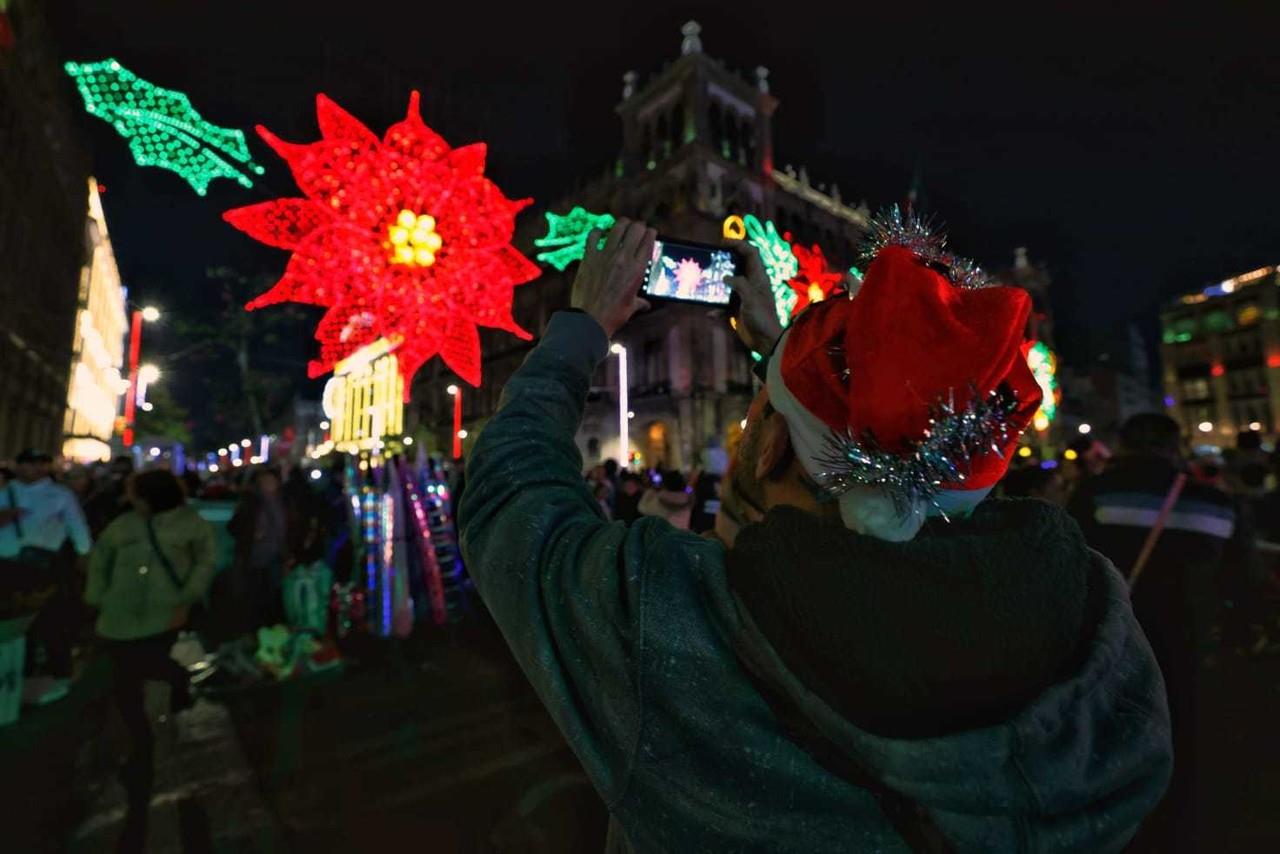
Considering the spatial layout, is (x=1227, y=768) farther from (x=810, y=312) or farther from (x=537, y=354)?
(x=537, y=354)

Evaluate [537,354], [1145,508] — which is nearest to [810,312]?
[537,354]

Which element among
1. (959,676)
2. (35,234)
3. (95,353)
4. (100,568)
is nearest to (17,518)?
(100,568)

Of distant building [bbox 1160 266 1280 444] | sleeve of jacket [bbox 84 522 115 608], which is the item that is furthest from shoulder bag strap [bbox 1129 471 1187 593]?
distant building [bbox 1160 266 1280 444]

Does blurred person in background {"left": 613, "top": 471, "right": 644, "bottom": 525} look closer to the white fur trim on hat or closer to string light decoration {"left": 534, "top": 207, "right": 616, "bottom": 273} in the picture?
string light decoration {"left": 534, "top": 207, "right": 616, "bottom": 273}

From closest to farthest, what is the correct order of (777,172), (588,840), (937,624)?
(937,624)
(588,840)
(777,172)

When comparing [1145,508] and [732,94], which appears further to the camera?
[732,94]

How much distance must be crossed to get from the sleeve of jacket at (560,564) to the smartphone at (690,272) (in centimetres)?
79

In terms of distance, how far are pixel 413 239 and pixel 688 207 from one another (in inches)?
1062

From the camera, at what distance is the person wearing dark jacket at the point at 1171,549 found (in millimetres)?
2994

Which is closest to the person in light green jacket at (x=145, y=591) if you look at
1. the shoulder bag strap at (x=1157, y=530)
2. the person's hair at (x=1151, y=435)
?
the shoulder bag strap at (x=1157, y=530)

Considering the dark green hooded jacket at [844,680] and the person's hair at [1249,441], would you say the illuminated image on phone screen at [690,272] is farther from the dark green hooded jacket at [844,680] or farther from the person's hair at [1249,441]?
the person's hair at [1249,441]

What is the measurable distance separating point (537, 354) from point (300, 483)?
909 centimetres

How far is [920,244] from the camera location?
133cm

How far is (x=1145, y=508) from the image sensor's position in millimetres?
3383
